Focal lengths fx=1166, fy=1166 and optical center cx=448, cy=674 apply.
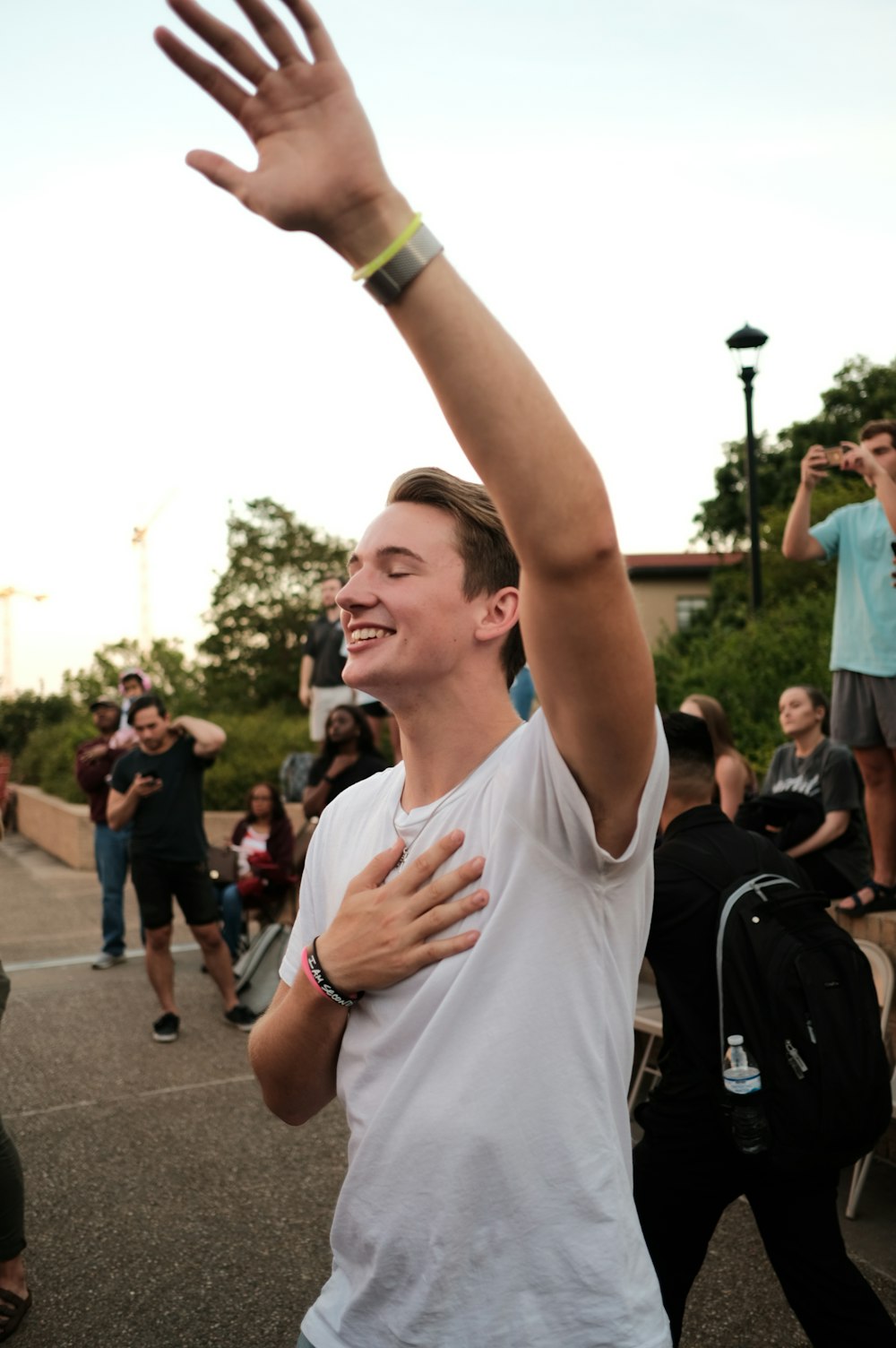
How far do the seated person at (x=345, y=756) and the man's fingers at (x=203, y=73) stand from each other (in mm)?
6532

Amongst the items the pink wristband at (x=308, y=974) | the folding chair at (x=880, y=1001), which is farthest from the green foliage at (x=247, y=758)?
the pink wristband at (x=308, y=974)

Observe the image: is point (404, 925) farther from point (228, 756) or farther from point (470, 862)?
point (228, 756)

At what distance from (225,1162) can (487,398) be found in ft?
16.0

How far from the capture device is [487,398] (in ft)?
3.94

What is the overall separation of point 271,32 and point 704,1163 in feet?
8.92

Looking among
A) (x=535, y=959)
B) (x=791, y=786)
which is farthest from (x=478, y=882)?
(x=791, y=786)

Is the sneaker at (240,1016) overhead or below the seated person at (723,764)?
below

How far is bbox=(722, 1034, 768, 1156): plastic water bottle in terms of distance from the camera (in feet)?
9.10

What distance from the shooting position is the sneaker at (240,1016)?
293 inches

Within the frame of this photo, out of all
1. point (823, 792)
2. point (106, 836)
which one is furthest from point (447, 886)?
point (106, 836)

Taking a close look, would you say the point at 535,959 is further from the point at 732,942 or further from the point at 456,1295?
the point at 732,942

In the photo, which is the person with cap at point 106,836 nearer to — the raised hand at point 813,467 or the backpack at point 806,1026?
the raised hand at point 813,467

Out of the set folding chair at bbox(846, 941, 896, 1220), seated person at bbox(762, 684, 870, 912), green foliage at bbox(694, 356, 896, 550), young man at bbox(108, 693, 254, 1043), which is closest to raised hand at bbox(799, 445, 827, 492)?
seated person at bbox(762, 684, 870, 912)

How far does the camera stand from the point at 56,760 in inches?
844
